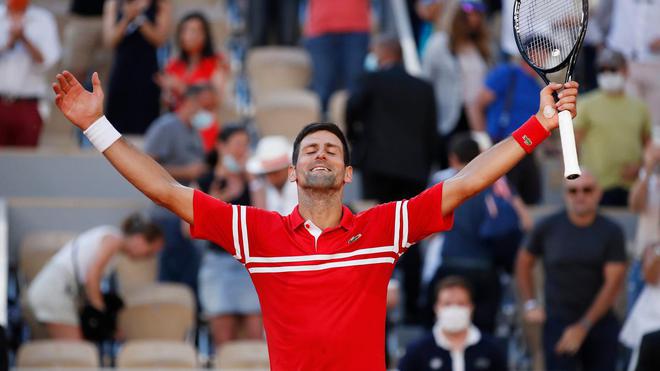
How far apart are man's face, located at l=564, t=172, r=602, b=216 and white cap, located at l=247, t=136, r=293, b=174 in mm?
1876

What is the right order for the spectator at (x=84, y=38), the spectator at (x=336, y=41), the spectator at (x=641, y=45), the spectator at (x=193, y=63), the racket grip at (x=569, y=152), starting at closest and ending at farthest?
the racket grip at (x=569, y=152) < the spectator at (x=193, y=63) < the spectator at (x=641, y=45) < the spectator at (x=336, y=41) < the spectator at (x=84, y=38)

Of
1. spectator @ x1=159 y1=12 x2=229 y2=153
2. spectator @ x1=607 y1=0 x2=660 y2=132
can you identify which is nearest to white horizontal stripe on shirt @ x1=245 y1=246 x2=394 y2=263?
spectator @ x1=159 y1=12 x2=229 y2=153

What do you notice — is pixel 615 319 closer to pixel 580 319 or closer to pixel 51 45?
pixel 580 319

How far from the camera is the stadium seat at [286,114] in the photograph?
14.2 meters

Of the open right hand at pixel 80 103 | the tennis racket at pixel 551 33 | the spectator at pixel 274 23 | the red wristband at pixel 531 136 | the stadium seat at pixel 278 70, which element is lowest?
the red wristband at pixel 531 136

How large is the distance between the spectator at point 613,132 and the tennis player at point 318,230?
22.2 ft

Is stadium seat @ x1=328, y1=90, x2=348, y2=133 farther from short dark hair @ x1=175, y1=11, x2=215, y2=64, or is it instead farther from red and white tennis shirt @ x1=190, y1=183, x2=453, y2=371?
red and white tennis shirt @ x1=190, y1=183, x2=453, y2=371

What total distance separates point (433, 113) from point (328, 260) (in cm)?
616

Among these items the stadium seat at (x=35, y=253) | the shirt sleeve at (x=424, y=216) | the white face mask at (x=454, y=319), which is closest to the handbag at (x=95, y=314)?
the stadium seat at (x=35, y=253)

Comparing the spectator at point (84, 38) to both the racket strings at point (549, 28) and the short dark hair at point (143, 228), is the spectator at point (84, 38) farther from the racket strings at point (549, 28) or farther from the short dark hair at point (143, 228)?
the racket strings at point (549, 28)

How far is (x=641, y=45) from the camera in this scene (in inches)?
555

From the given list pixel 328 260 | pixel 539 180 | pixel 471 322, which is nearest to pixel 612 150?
pixel 539 180

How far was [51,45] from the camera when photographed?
13828 mm

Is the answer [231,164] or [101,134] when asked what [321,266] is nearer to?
[101,134]
